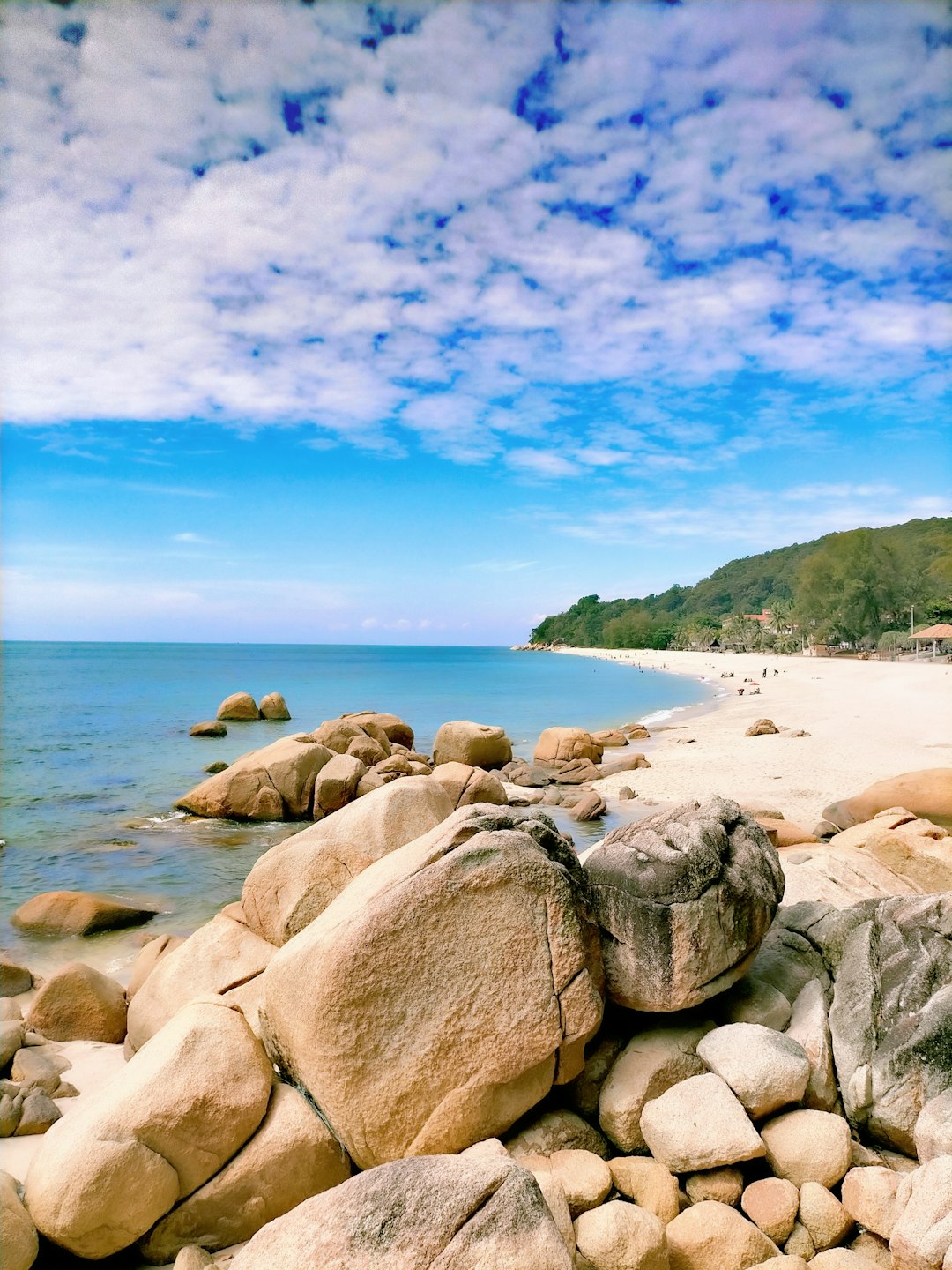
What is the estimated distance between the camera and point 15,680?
8100 centimetres

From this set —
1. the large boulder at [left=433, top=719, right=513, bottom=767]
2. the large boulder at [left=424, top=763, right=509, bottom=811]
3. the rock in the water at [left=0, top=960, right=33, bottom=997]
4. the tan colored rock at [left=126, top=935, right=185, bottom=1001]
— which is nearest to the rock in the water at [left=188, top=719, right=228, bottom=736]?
the large boulder at [left=433, top=719, right=513, bottom=767]

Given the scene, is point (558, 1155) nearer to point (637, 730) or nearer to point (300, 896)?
point (300, 896)

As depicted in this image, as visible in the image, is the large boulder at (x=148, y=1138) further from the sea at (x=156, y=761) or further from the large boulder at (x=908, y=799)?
Answer: the large boulder at (x=908, y=799)

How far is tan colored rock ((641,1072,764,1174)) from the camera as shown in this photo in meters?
5.05

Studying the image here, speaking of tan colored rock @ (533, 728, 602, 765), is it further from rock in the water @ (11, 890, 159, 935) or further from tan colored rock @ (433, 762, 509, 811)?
rock in the water @ (11, 890, 159, 935)

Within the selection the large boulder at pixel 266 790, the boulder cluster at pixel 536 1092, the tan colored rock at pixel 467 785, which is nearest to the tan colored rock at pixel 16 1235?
the boulder cluster at pixel 536 1092

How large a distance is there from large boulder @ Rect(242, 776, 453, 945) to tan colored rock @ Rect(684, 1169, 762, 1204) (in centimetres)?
399

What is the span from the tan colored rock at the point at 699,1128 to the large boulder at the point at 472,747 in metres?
20.8

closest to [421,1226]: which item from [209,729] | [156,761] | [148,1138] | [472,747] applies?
[148,1138]

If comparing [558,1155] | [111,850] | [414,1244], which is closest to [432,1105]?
[558,1155]

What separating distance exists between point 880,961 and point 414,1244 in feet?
14.6

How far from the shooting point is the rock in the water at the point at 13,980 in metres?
9.62

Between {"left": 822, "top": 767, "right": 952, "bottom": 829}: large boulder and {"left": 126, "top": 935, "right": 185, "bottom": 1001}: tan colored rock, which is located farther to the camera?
{"left": 822, "top": 767, "right": 952, "bottom": 829}: large boulder

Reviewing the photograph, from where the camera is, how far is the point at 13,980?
9.73 m
